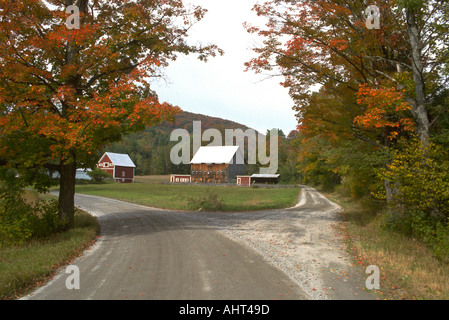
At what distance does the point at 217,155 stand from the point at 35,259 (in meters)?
55.7

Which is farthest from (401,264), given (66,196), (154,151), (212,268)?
(154,151)

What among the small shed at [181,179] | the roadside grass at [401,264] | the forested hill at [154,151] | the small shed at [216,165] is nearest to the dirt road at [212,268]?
the roadside grass at [401,264]

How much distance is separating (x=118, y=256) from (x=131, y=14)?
9.75 metres

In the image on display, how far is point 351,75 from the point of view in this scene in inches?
554

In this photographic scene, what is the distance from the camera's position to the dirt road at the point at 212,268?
5.59m

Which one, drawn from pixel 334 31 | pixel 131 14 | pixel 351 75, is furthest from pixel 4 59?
pixel 351 75

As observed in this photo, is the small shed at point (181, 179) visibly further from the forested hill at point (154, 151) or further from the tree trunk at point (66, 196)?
the tree trunk at point (66, 196)

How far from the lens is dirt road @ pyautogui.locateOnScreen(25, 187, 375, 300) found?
5.59 m

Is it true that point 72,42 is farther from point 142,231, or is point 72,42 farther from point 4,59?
point 142,231

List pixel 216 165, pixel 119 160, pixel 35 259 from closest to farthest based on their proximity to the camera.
A: pixel 35 259 → pixel 216 165 → pixel 119 160

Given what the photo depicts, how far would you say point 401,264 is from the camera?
7.26 meters

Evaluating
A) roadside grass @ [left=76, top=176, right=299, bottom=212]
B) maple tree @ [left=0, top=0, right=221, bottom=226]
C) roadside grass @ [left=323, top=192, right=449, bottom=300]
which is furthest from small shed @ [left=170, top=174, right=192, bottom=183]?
roadside grass @ [left=323, top=192, right=449, bottom=300]

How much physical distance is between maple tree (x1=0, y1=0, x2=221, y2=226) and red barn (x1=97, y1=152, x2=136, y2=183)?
54.2 m

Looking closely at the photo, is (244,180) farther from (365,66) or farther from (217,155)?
(365,66)
